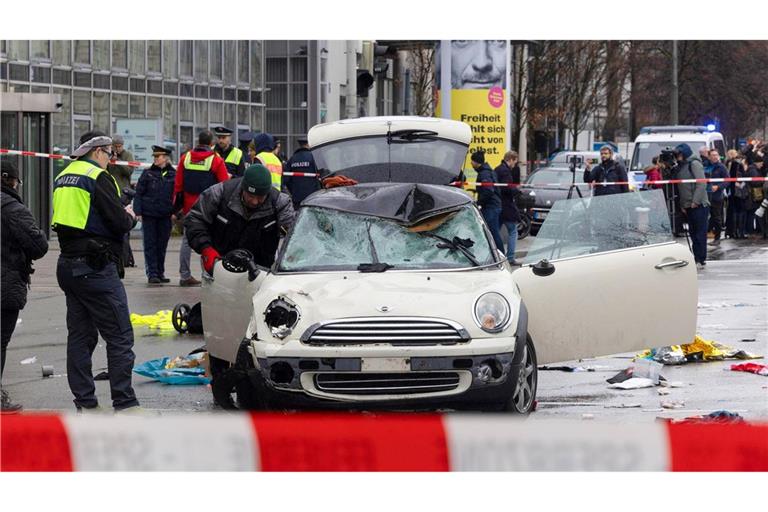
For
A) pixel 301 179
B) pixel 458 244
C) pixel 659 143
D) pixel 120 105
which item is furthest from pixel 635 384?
pixel 120 105

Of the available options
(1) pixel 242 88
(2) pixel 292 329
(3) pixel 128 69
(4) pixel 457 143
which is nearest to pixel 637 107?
(1) pixel 242 88

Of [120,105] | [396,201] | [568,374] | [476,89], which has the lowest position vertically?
[568,374]

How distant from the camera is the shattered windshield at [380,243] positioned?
9734 mm

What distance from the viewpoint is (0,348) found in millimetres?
10469

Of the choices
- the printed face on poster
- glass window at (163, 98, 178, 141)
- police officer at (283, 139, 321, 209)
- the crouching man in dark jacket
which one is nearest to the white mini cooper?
the crouching man in dark jacket

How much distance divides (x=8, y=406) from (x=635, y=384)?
4.64 meters

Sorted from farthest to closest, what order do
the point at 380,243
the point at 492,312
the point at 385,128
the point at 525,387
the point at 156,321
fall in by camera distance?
the point at 156,321 < the point at 385,128 < the point at 380,243 < the point at 525,387 < the point at 492,312

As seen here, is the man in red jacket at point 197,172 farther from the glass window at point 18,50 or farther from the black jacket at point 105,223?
the glass window at point 18,50

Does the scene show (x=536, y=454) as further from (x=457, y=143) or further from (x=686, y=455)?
(x=457, y=143)

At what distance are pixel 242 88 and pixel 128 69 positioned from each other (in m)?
7.08

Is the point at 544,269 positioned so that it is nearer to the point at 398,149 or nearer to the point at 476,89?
the point at 398,149

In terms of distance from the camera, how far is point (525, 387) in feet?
30.5

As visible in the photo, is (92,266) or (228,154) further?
(228,154)

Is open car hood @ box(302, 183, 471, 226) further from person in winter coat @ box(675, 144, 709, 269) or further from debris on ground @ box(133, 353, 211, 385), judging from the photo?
person in winter coat @ box(675, 144, 709, 269)
